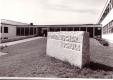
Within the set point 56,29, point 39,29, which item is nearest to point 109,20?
point 56,29

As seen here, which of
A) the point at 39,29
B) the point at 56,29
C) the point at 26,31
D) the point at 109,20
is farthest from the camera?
the point at 26,31

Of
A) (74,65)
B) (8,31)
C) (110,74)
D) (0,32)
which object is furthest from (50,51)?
(8,31)

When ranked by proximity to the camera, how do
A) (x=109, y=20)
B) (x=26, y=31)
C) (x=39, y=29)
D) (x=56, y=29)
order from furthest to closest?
1. (x=26, y=31)
2. (x=39, y=29)
3. (x=56, y=29)
4. (x=109, y=20)

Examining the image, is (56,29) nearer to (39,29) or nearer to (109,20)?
(39,29)

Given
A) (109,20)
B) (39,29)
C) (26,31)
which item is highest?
(39,29)

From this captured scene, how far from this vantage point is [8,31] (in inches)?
1551

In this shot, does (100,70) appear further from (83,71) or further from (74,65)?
(74,65)

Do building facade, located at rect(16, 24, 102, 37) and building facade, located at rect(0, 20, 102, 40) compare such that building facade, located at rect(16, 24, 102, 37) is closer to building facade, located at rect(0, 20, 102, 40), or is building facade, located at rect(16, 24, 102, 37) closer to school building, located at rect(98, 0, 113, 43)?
building facade, located at rect(0, 20, 102, 40)

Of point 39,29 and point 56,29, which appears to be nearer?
point 56,29

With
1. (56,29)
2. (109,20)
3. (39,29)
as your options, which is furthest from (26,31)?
(109,20)

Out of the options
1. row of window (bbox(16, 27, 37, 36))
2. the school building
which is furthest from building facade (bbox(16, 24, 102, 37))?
the school building

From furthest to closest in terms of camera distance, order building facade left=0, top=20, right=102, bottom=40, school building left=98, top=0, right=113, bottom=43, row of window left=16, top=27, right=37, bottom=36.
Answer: row of window left=16, top=27, right=37, bottom=36 < building facade left=0, top=20, right=102, bottom=40 < school building left=98, top=0, right=113, bottom=43

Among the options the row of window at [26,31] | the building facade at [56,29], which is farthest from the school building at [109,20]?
the row of window at [26,31]

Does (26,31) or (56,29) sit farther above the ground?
(56,29)
